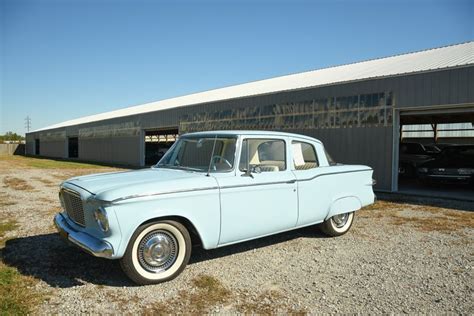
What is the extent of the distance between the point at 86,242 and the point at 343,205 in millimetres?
3937

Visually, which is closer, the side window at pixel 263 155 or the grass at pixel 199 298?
the grass at pixel 199 298

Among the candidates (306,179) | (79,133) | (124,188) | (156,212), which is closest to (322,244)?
(306,179)

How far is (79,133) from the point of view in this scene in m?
37.4

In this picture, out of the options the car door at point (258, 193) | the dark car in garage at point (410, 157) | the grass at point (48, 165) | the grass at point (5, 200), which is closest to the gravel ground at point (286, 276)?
the car door at point (258, 193)

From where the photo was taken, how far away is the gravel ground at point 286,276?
3.48m

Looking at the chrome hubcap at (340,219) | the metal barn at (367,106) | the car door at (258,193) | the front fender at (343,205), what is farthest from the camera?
the metal barn at (367,106)

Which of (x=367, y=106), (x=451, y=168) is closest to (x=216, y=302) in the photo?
(x=367, y=106)

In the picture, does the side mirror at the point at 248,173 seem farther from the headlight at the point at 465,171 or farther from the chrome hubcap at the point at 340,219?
the headlight at the point at 465,171

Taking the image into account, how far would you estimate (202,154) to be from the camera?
4.75m

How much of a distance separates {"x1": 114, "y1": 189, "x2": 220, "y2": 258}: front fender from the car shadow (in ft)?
2.40

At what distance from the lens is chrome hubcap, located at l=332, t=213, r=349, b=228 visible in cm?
599

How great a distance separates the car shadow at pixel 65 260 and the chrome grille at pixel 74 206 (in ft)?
1.98

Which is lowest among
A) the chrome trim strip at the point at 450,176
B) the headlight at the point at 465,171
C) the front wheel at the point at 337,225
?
the front wheel at the point at 337,225

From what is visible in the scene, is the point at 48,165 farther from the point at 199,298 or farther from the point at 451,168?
the point at 199,298
